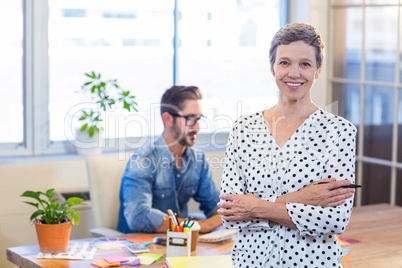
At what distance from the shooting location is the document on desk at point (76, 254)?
2160mm

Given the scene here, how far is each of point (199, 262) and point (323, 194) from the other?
63 cm

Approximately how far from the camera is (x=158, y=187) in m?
2.83

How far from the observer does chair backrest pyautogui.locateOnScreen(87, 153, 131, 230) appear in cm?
288

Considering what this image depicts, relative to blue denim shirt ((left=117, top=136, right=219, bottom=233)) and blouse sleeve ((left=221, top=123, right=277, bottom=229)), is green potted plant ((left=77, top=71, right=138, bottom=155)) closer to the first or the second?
blue denim shirt ((left=117, top=136, right=219, bottom=233))

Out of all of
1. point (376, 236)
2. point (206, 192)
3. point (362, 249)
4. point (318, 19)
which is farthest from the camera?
point (318, 19)

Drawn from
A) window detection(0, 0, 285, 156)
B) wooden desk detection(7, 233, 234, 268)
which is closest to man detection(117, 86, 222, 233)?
wooden desk detection(7, 233, 234, 268)

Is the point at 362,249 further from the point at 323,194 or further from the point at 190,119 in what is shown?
the point at 190,119

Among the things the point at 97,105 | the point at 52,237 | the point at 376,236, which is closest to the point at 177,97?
the point at 97,105

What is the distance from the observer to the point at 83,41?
11.5 feet

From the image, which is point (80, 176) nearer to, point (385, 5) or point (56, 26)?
point (56, 26)

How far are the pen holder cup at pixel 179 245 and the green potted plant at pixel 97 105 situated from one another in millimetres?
1276

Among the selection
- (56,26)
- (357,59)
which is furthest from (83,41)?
(357,59)

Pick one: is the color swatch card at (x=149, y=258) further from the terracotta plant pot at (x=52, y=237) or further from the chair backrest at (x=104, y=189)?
the chair backrest at (x=104, y=189)

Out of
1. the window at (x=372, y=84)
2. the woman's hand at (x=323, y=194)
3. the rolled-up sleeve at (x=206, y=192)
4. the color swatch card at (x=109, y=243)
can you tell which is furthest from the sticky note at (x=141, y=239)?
the window at (x=372, y=84)
